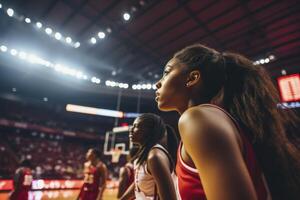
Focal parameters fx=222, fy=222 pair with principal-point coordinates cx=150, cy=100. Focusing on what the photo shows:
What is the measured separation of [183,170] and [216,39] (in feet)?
34.0

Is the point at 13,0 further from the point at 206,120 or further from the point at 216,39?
the point at 206,120

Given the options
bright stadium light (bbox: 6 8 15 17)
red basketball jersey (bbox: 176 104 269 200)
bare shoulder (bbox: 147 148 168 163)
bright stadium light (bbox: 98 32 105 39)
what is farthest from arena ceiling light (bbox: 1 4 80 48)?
red basketball jersey (bbox: 176 104 269 200)

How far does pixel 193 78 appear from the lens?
1021 mm

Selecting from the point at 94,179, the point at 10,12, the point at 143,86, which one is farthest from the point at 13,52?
the point at 94,179

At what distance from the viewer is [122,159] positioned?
20.8 m

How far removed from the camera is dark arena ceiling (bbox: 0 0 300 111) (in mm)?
8641

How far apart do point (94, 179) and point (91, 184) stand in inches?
5.0

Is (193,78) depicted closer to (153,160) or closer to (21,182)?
(153,160)

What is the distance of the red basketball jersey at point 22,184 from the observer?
4.68m

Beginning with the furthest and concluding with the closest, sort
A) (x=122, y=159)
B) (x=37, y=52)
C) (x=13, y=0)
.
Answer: (x=122, y=159) → (x=37, y=52) → (x=13, y=0)

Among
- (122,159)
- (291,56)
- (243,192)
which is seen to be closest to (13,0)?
(243,192)

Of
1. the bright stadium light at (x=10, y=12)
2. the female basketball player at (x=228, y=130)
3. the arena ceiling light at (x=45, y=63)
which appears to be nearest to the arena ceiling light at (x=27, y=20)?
the bright stadium light at (x=10, y=12)

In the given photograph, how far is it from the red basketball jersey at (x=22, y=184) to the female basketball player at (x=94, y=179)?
1.25m

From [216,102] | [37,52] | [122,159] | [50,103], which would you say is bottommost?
[122,159]
